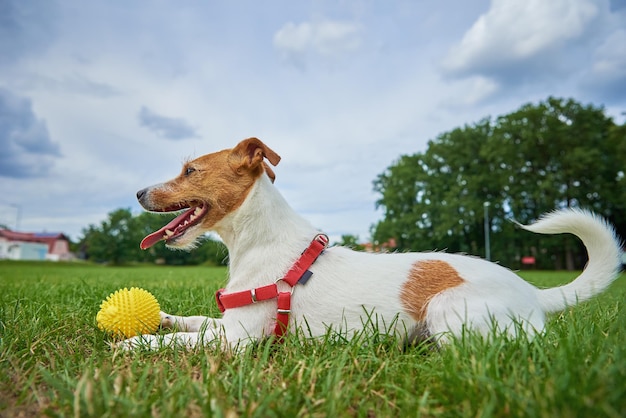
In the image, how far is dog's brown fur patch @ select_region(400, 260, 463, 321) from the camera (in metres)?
2.99

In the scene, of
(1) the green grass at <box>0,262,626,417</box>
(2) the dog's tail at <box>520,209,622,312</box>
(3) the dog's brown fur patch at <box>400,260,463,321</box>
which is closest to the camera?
(1) the green grass at <box>0,262,626,417</box>

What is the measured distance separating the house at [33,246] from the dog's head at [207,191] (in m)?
79.7

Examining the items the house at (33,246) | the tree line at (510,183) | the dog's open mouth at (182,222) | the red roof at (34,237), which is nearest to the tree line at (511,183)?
the tree line at (510,183)

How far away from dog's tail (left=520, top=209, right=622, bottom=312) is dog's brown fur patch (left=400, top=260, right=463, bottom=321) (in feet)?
2.27

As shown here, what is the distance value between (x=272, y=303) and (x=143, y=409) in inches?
56.0

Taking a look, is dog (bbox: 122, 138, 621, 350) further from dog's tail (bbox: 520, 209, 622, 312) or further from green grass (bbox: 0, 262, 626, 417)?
green grass (bbox: 0, 262, 626, 417)

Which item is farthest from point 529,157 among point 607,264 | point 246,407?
point 246,407

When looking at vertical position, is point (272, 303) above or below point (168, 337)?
above

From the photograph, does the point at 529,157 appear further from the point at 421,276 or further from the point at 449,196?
the point at 421,276

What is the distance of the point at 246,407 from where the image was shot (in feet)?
5.65

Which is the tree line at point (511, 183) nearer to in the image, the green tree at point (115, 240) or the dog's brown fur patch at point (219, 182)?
the dog's brown fur patch at point (219, 182)

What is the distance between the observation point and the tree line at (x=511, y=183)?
36000mm

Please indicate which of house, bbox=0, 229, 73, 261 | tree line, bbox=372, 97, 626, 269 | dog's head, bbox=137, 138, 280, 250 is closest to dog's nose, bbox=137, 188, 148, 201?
dog's head, bbox=137, 138, 280, 250

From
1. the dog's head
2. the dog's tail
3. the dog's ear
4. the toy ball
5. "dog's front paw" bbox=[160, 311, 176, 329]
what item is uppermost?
the dog's ear
